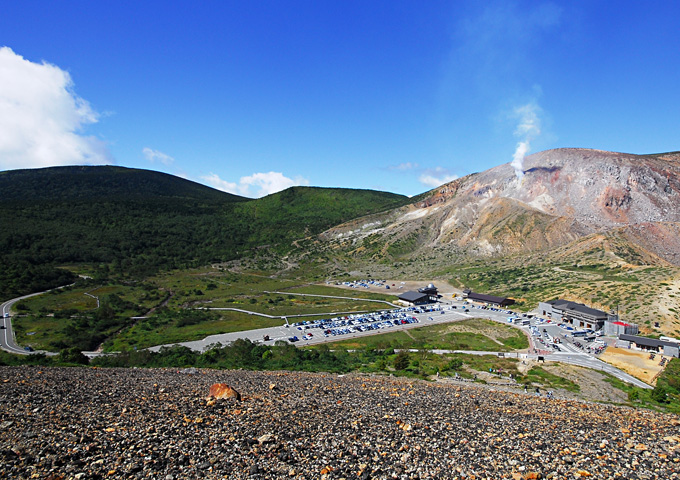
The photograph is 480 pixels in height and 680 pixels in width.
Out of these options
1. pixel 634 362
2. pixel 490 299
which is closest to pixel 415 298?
pixel 490 299

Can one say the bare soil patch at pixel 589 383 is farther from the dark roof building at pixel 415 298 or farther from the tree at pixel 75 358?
the dark roof building at pixel 415 298

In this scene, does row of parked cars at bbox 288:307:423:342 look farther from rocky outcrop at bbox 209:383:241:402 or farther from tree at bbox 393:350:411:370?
A: rocky outcrop at bbox 209:383:241:402

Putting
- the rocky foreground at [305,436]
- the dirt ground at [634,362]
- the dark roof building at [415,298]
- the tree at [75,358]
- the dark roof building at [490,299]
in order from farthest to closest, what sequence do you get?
the dark roof building at [415,298] → the dark roof building at [490,299] → the dirt ground at [634,362] → the tree at [75,358] → the rocky foreground at [305,436]

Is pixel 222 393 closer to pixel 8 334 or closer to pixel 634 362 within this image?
pixel 634 362

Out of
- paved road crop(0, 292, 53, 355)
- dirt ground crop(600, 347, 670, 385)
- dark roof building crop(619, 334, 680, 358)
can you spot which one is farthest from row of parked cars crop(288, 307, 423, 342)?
paved road crop(0, 292, 53, 355)

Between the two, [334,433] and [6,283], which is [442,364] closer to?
[334,433]

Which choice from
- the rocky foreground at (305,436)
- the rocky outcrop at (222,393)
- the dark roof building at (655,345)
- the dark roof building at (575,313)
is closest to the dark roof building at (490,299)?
the dark roof building at (575,313)
